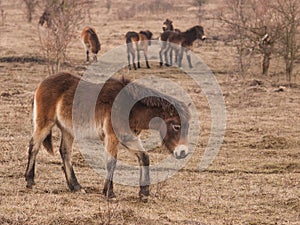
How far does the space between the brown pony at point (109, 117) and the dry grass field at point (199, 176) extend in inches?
18.0

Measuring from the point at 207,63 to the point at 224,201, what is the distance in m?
17.8

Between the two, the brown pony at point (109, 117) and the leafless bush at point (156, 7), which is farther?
the leafless bush at point (156, 7)

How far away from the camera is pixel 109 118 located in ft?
21.2

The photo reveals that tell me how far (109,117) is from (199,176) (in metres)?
2.84

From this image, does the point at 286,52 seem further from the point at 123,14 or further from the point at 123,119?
the point at 123,14

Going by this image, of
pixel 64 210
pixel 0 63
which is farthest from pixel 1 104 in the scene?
pixel 64 210

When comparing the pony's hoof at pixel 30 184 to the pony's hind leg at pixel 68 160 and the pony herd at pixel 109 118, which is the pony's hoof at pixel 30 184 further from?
the pony's hind leg at pixel 68 160

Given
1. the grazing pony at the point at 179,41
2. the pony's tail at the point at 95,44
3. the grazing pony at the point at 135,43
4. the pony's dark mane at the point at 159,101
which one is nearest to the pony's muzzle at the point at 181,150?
the pony's dark mane at the point at 159,101

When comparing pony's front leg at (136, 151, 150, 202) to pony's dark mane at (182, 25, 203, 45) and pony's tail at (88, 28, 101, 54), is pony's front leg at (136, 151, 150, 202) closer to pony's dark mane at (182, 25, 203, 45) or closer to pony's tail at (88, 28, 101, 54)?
pony's tail at (88, 28, 101, 54)

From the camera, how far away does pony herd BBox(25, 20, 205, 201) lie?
21.1 ft

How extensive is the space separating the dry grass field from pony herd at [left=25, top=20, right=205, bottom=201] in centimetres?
46

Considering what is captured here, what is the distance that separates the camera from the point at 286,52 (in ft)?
67.2

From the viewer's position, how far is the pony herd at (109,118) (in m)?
6.43

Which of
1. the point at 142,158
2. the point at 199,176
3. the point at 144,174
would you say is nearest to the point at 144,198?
the point at 144,174
